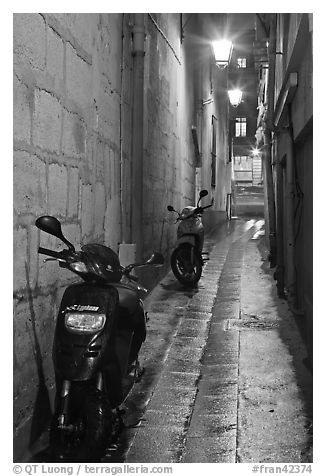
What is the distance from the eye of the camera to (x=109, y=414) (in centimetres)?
254

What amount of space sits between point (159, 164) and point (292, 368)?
4.12 metres

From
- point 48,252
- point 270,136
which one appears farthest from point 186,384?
point 270,136

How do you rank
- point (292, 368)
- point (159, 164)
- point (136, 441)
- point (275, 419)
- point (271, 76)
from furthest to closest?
point (271, 76), point (159, 164), point (292, 368), point (275, 419), point (136, 441)

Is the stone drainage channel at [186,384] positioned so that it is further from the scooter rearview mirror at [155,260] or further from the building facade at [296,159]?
the scooter rearview mirror at [155,260]

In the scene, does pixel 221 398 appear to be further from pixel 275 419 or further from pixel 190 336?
pixel 190 336

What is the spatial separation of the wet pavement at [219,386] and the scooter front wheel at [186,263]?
56cm

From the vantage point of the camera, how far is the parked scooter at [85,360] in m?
2.51

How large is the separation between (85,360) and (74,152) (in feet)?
5.28

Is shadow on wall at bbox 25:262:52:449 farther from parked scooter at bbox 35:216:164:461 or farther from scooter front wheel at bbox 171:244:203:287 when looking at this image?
scooter front wheel at bbox 171:244:203:287

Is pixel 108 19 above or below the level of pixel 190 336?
above

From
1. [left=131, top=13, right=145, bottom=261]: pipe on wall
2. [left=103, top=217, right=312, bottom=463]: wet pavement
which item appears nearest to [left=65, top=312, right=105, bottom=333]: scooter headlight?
[left=103, top=217, right=312, bottom=463]: wet pavement

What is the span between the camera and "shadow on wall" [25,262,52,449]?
2859 mm

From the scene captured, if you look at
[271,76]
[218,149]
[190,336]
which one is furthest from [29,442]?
[218,149]

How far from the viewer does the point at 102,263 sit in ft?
9.05
